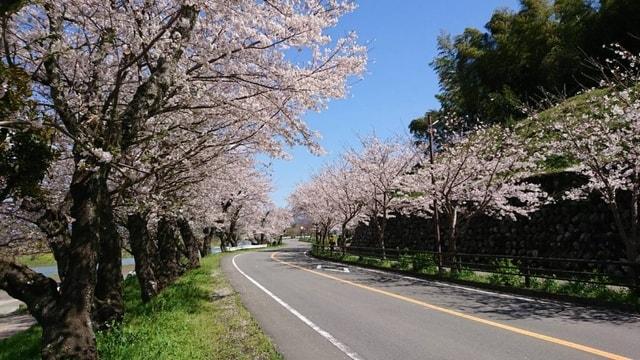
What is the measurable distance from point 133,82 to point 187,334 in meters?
4.75

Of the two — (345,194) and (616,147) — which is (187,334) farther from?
(345,194)

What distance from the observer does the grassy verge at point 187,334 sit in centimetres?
724

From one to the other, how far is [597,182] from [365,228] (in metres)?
28.8

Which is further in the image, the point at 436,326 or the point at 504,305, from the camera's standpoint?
Result: the point at 504,305

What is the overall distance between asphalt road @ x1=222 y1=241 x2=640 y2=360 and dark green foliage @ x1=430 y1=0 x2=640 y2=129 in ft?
54.6

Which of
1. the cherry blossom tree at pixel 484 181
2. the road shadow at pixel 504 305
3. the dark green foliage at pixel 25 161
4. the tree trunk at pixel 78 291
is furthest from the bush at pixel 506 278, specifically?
the dark green foliage at pixel 25 161

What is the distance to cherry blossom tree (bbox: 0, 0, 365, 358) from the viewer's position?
6383 millimetres

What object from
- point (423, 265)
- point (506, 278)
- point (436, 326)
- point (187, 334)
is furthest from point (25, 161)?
point (423, 265)

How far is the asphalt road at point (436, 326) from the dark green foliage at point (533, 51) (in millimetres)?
16638

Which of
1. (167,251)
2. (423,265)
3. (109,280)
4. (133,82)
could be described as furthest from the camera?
(167,251)

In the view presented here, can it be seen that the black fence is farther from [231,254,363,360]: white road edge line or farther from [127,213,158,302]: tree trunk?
[127,213,158,302]: tree trunk

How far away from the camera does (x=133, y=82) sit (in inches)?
321

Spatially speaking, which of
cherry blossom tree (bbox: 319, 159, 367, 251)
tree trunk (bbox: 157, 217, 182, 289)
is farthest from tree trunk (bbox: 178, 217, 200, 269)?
cherry blossom tree (bbox: 319, 159, 367, 251)

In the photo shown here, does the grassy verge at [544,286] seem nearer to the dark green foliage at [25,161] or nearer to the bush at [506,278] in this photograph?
the bush at [506,278]
